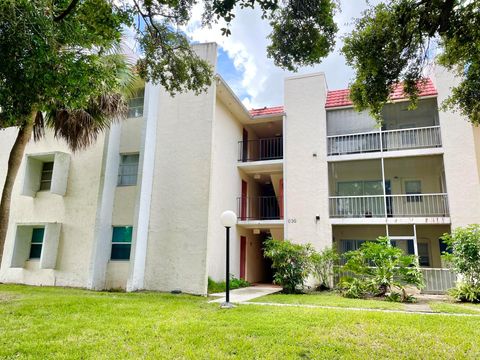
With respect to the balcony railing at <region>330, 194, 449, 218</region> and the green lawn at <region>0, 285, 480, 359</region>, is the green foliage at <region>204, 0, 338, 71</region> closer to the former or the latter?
the green lawn at <region>0, 285, 480, 359</region>

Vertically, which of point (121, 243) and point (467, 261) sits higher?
point (121, 243)

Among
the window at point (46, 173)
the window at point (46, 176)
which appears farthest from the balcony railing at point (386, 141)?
the window at point (46, 176)

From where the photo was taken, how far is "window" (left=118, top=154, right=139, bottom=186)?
1460 centimetres

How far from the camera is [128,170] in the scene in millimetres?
14797

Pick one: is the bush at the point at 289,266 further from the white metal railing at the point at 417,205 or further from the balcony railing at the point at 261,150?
the balcony railing at the point at 261,150

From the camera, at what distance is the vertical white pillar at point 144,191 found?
42.9 ft

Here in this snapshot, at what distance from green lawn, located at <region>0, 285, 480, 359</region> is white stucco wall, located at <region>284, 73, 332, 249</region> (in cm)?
762

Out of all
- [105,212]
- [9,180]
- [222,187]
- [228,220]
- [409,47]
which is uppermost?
[409,47]

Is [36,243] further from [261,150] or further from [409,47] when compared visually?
[409,47]

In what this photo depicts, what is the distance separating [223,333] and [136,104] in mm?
11782

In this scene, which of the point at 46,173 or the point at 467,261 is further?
the point at 46,173

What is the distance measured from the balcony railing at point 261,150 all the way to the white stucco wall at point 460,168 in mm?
8104

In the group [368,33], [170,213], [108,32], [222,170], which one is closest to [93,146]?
[170,213]

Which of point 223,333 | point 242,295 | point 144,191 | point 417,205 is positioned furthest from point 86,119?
point 417,205
